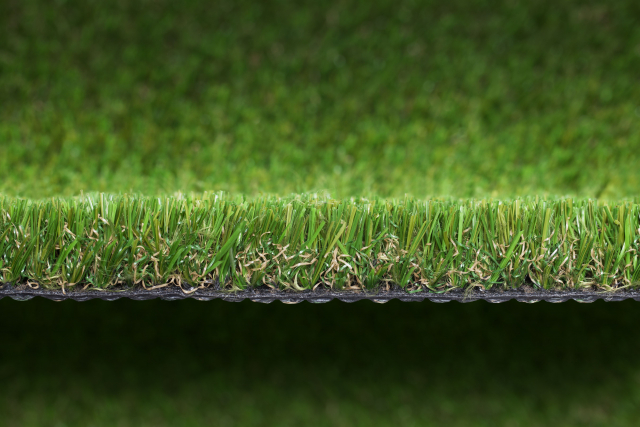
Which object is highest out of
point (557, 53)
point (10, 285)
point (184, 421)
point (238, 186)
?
point (557, 53)

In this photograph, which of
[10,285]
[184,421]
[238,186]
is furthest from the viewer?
[238,186]

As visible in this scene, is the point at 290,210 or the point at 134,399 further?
the point at 134,399

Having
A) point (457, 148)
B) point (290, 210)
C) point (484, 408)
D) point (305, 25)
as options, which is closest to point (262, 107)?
point (305, 25)

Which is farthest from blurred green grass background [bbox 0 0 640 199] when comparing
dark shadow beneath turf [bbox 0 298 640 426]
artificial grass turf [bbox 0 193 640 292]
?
artificial grass turf [bbox 0 193 640 292]

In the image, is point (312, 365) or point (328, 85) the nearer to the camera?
point (312, 365)

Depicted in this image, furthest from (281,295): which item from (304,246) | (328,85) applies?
(328,85)

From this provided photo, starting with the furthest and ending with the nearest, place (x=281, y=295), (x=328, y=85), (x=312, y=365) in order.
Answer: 1. (x=328, y=85)
2. (x=312, y=365)
3. (x=281, y=295)

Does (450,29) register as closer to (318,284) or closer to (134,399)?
(318,284)

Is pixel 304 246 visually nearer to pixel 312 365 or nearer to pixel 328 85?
pixel 312 365
